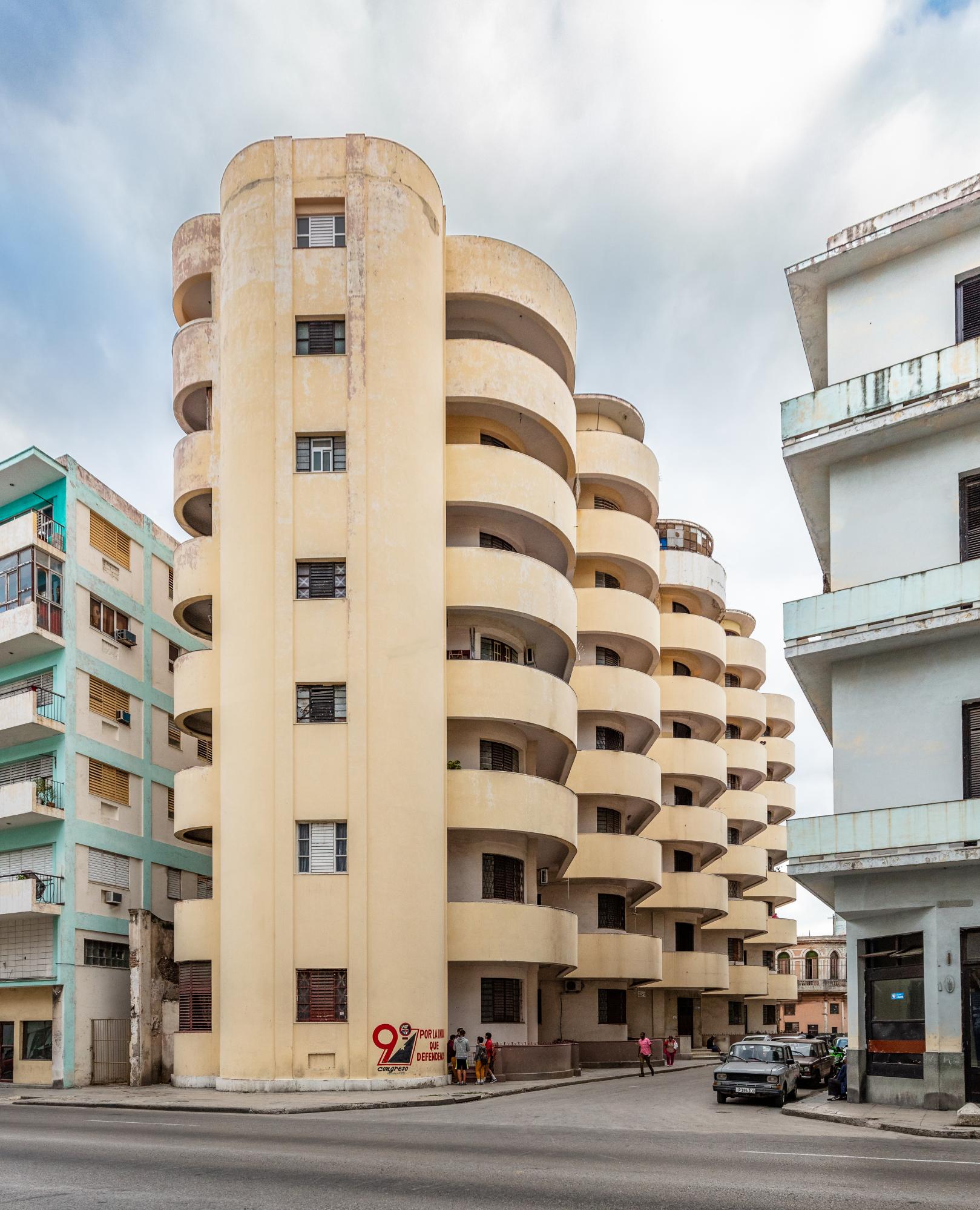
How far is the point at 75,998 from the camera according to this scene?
39188mm

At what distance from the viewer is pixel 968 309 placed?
2759 centimetres

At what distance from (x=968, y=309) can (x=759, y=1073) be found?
17211 mm

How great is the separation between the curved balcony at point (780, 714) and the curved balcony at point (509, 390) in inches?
1753

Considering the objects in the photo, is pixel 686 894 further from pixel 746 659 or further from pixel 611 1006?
pixel 746 659

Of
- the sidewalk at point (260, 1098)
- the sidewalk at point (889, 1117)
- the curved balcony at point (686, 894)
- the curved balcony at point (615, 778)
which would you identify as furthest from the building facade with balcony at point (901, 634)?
the curved balcony at point (686, 894)

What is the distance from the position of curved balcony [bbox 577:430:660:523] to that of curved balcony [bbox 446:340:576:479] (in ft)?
27.0

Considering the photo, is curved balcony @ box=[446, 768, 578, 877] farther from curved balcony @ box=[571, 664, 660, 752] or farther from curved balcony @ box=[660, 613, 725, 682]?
curved balcony @ box=[660, 613, 725, 682]

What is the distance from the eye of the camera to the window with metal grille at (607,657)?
50.2m

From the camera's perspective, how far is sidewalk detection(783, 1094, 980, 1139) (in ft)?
66.4

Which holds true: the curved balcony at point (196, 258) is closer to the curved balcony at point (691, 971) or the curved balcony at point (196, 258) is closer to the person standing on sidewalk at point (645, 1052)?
the person standing on sidewalk at point (645, 1052)

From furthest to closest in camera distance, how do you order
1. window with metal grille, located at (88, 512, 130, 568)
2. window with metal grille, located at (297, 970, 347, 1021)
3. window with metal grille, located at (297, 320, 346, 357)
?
window with metal grille, located at (88, 512, 130, 568) → window with metal grille, located at (297, 320, 346, 357) → window with metal grille, located at (297, 970, 347, 1021)

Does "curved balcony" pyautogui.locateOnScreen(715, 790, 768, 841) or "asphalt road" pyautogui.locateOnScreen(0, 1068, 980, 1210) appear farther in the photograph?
"curved balcony" pyautogui.locateOnScreen(715, 790, 768, 841)

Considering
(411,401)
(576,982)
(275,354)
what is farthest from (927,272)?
(576,982)

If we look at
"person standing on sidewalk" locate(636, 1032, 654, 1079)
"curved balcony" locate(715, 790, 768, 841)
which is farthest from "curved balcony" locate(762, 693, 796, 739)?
"person standing on sidewalk" locate(636, 1032, 654, 1079)
